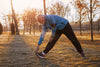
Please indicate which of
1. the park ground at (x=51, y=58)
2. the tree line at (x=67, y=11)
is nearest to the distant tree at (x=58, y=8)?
the tree line at (x=67, y=11)

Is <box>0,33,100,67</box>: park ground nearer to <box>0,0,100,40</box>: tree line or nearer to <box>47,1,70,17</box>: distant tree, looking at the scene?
<box>0,0,100,40</box>: tree line

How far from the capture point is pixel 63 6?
38281 mm

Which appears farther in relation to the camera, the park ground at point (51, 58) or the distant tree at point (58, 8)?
the distant tree at point (58, 8)

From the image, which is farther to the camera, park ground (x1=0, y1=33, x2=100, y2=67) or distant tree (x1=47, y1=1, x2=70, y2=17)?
distant tree (x1=47, y1=1, x2=70, y2=17)

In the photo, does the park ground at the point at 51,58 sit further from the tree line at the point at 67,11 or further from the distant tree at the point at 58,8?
the distant tree at the point at 58,8

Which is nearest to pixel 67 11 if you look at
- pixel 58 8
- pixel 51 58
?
pixel 58 8

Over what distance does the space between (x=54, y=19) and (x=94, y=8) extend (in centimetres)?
925

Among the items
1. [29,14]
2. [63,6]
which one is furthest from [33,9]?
[63,6]

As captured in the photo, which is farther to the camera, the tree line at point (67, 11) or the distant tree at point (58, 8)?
the distant tree at point (58, 8)

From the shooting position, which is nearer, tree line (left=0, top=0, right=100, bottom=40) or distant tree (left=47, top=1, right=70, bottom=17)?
tree line (left=0, top=0, right=100, bottom=40)

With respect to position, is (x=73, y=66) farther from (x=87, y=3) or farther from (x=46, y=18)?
(x=87, y=3)

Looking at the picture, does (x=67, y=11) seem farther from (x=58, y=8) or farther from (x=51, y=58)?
(x=51, y=58)

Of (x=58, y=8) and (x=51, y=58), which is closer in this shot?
(x=51, y=58)

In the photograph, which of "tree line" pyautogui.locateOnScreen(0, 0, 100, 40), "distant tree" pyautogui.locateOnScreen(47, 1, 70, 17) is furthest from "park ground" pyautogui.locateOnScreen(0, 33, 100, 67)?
"distant tree" pyautogui.locateOnScreen(47, 1, 70, 17)
